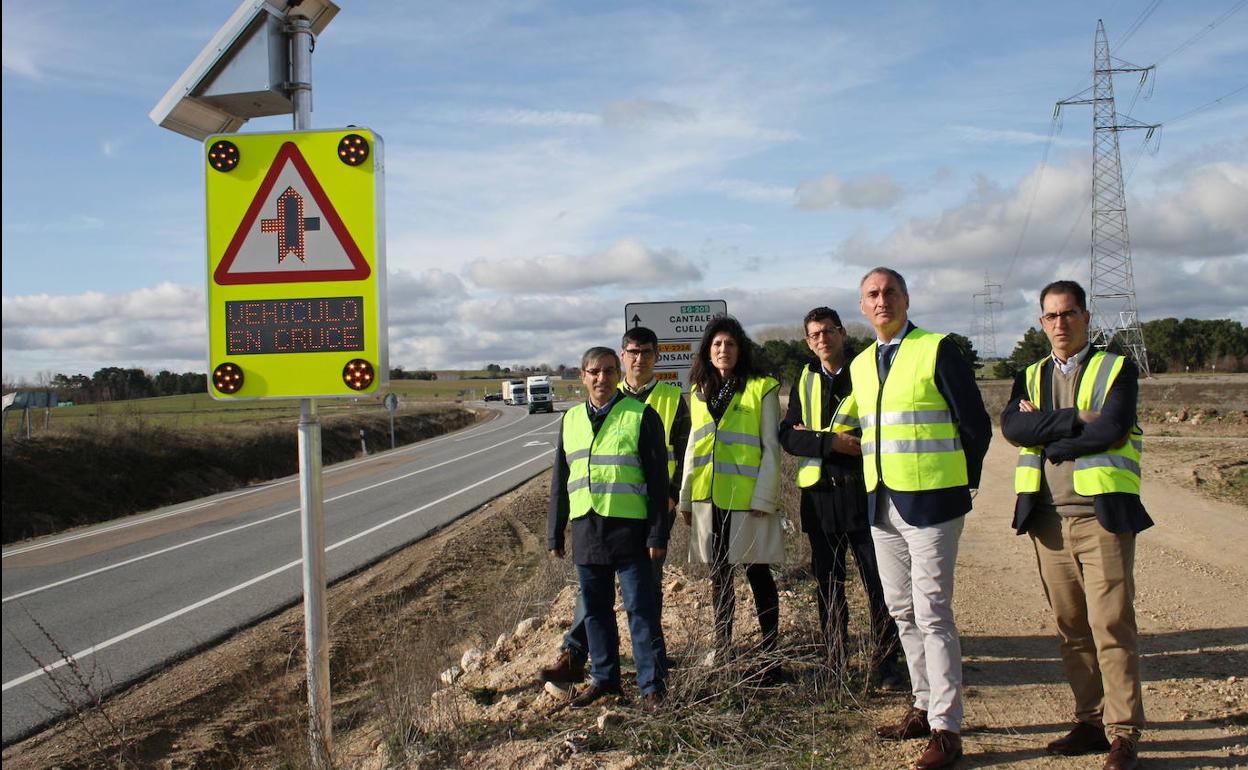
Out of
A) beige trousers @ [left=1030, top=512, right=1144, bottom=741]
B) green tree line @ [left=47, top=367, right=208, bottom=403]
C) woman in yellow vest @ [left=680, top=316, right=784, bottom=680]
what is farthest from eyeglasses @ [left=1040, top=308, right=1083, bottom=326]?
green tree line @ [left=47, top=367, right=208, bottom=403]

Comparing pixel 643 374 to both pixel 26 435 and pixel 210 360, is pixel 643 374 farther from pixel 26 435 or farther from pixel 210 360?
pixel 26 435

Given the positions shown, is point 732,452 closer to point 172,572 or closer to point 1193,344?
point 172,572

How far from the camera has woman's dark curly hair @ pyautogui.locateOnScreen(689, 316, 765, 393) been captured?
215 inches

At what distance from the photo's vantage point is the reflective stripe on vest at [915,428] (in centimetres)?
429

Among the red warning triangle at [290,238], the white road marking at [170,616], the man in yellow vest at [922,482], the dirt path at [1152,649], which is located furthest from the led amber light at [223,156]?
the dirt path at [1152,649]

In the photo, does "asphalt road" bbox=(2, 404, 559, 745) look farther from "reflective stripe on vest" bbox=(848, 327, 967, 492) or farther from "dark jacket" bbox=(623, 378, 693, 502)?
"reflective stripe on vest" bbox=(848, 327, 967, 492)

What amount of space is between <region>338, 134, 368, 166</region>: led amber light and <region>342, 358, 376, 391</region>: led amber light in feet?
2.62

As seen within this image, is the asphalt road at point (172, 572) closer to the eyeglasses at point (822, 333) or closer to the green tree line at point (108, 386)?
the eyeglasses at point (822, 333)

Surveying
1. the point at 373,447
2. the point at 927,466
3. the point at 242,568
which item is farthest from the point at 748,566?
the point at 373,447

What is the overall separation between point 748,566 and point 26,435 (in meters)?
28.7

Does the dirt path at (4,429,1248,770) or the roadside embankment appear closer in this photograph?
the dirt path at (4,429,1248,770)

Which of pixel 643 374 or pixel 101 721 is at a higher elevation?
pixel 643 374

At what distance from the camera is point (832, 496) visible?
523 centimetres

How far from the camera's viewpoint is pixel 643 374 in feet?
19.0
